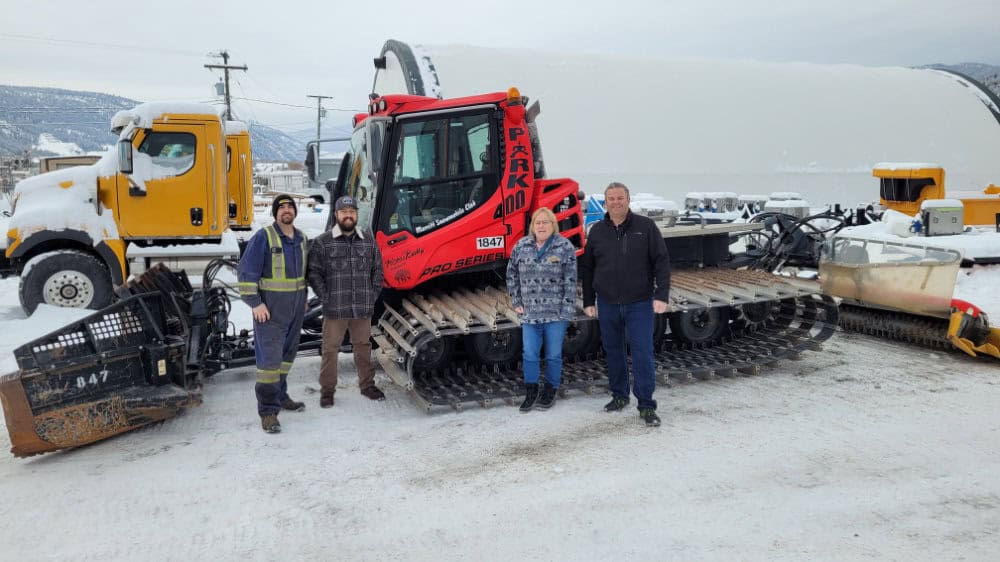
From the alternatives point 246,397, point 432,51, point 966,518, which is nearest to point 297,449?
point 246,397

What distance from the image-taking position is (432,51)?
20172 mm

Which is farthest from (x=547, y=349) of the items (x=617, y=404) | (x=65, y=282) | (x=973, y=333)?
(x=65, y=282)

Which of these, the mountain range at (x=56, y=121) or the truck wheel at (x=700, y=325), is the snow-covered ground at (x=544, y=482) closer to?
the truck wheel at (x=700, y=325)

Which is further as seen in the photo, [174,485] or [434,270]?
[434,270]

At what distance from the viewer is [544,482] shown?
3996 millimetres

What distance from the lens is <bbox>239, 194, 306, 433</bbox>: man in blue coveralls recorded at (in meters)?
4.90

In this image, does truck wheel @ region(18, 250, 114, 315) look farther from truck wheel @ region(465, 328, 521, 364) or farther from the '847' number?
truck wheel @ region(465, 328, 521, 364)

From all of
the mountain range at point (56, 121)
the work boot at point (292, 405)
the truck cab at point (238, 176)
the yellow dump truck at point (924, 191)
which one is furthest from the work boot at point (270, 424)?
the mountain range at point (56, 121)

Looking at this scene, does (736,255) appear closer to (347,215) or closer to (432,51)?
(347,215)

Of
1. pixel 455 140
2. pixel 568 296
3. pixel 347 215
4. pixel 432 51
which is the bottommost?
pixel 568 296

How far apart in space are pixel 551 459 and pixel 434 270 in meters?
2.00

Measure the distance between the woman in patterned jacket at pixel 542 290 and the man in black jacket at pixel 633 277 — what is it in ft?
Result: 0.68

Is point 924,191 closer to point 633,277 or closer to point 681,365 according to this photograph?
point 681,365

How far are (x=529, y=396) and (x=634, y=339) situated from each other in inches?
35.1
